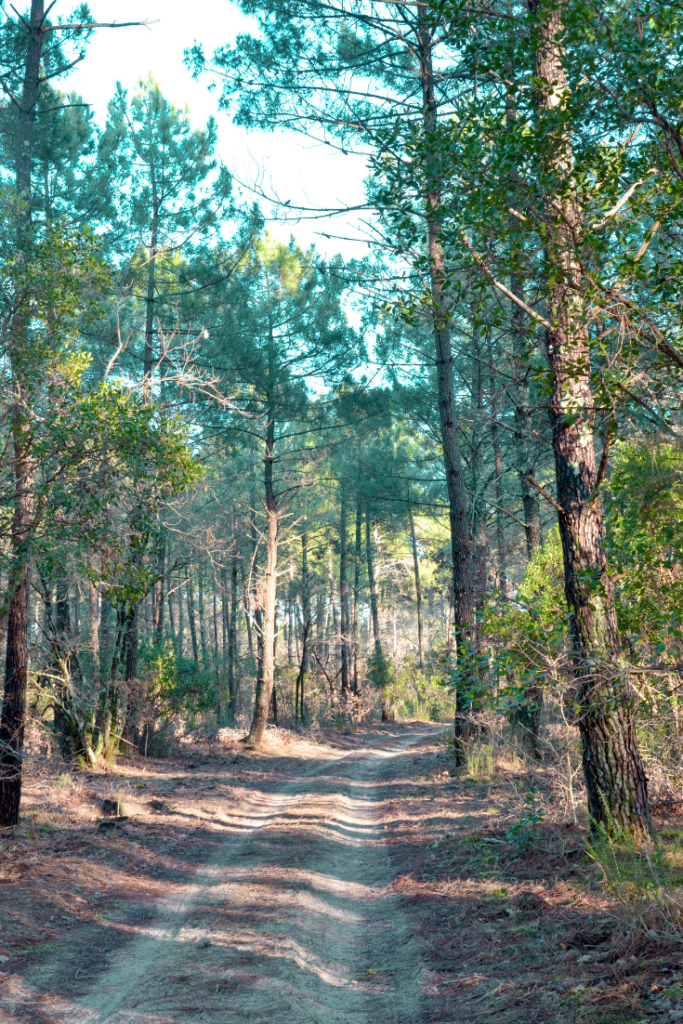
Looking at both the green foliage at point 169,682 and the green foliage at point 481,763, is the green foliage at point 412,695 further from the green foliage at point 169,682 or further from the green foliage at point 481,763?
the green foliage at point 481,763

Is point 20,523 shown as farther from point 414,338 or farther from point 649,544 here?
point 414,338

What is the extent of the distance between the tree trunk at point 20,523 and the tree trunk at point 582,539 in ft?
17.7

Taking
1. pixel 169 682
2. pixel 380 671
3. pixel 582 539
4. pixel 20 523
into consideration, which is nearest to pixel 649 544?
pixel 582 539

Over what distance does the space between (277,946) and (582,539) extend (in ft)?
13.3

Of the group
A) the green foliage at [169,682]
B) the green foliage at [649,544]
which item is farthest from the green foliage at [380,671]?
the green foliage at [649,544]

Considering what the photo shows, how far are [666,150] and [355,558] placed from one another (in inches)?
1216

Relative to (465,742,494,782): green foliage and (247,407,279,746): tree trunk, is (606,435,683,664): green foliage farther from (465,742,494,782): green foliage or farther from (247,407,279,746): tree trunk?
(247,407,279,746): tree trunk

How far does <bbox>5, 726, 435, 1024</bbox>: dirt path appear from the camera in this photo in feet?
14.8

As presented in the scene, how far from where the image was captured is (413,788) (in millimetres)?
12797

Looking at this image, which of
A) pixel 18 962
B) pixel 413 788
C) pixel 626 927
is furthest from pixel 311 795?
pixel 626 927

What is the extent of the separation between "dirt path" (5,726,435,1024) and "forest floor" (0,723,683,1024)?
20mm

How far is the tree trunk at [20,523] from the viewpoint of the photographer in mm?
7832

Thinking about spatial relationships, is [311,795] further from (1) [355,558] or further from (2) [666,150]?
(1) [355,558]

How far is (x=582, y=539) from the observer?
629 centimetres
